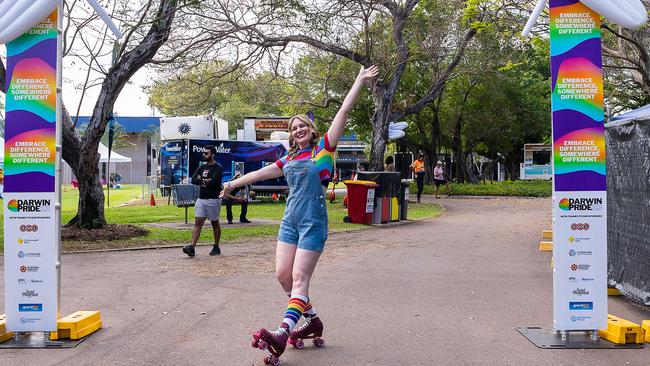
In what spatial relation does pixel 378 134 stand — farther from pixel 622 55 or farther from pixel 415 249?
pixel 415 249

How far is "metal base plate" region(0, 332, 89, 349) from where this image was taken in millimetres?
5626

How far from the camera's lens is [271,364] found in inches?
193

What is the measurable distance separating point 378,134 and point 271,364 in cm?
1912

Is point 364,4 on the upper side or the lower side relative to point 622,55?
upper

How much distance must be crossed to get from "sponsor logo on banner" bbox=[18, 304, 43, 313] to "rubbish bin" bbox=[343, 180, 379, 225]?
1153 cm

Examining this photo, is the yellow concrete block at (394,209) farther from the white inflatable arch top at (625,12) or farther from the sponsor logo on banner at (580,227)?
the white inflatable arch top at (625,12)

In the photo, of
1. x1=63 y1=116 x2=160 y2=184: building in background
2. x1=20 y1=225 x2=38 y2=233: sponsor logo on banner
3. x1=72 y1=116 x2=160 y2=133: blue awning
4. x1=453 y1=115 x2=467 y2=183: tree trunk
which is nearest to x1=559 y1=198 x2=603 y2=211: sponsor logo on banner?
x1=20 y1=225 x2=38 y2=233: sponsor logo on banner

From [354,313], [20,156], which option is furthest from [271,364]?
[20,156]

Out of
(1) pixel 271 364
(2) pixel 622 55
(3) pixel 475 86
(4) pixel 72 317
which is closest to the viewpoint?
(1) pixel 271 364

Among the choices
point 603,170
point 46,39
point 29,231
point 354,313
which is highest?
point 46,39

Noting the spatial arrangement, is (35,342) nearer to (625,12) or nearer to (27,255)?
(27,255)

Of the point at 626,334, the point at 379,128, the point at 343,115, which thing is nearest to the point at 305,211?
the point at 343,115

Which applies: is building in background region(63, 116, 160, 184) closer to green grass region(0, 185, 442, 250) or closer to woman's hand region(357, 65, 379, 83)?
green grass region(0, 185, 442, 250)

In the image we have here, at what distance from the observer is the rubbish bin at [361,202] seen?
17.0m
